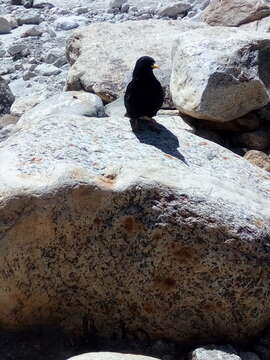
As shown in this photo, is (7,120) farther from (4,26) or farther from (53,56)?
(4,26)

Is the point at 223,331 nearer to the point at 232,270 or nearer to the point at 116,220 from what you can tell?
the point at 232,270

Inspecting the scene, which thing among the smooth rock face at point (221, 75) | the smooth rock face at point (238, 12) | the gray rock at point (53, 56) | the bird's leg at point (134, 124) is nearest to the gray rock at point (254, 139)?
the smooth rock face at point (221, 75)

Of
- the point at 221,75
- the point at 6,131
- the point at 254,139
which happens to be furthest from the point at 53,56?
the point at 221,75

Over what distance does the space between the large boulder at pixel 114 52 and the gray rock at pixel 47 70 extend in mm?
1295

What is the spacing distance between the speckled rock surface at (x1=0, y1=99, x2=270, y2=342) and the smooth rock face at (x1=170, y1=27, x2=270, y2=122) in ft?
9.75

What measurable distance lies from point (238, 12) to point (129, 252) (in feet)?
25.8

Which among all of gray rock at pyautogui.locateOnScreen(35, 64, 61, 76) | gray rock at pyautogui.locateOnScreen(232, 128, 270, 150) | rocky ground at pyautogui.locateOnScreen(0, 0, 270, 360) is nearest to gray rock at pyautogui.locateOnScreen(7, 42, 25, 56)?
gray rock at pyautogui.locateOnScreen(35, 64, 61, 76)

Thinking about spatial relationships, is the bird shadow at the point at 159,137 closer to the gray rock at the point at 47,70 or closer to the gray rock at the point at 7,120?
the gray rock at the point at 7,120

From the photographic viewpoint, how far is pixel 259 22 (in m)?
12.7

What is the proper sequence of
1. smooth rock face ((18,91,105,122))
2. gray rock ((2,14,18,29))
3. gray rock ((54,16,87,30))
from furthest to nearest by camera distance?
gray rock ((2,14,18,29))
gray rock ((54,16,87,30))
smooth rock face ((18,91,105,122))

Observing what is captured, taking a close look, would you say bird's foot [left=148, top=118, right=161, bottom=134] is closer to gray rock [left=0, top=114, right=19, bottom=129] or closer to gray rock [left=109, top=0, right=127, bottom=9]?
gray rock [left=0, top=114, right=19, bottom=129]

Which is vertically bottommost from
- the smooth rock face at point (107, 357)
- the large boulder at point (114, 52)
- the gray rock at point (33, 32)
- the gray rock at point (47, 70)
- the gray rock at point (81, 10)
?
the gray rock at point (81, 10)

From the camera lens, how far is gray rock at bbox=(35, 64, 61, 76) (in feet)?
46.3

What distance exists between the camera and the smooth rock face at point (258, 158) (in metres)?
8.81
